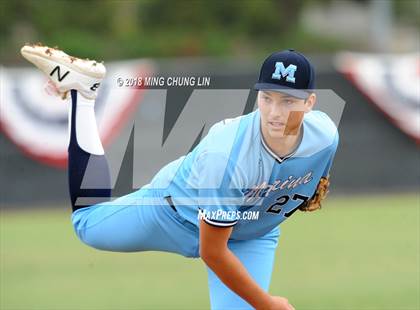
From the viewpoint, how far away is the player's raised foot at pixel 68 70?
5668 mm

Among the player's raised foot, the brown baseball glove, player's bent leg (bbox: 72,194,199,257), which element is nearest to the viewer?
the brown baseball glove

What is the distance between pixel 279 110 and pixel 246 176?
0.36 meters

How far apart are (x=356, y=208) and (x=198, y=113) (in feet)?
7.32

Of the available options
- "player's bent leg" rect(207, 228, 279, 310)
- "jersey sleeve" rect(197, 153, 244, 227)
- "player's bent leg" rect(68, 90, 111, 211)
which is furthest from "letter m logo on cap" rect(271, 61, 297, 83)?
"player's bent leg" rect(68, 90, 111, 211)

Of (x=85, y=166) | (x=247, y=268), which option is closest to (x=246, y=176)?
(x=247, y=268)

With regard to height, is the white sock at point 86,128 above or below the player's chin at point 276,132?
below

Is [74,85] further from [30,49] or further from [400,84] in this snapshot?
[400,84]

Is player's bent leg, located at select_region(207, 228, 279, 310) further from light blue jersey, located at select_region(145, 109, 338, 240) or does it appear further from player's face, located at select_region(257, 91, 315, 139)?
player's face, located at select_region(257, 91, 315, 139)

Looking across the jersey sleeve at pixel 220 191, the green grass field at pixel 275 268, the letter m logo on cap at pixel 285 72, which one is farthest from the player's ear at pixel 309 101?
the green grass field at pixel 275 268

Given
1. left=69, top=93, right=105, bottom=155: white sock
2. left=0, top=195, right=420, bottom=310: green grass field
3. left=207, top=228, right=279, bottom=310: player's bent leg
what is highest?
left=69, top=93, right=105, bottom=155: white sock

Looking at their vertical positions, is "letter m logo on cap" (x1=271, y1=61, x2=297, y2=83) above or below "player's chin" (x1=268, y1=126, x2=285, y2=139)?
above

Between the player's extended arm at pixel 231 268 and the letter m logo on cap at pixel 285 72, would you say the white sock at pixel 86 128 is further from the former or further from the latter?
the letter m logo on cap at pixel 285 72

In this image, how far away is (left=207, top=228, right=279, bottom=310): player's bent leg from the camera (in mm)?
5039

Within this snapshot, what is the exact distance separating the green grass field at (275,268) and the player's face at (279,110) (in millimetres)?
2411
